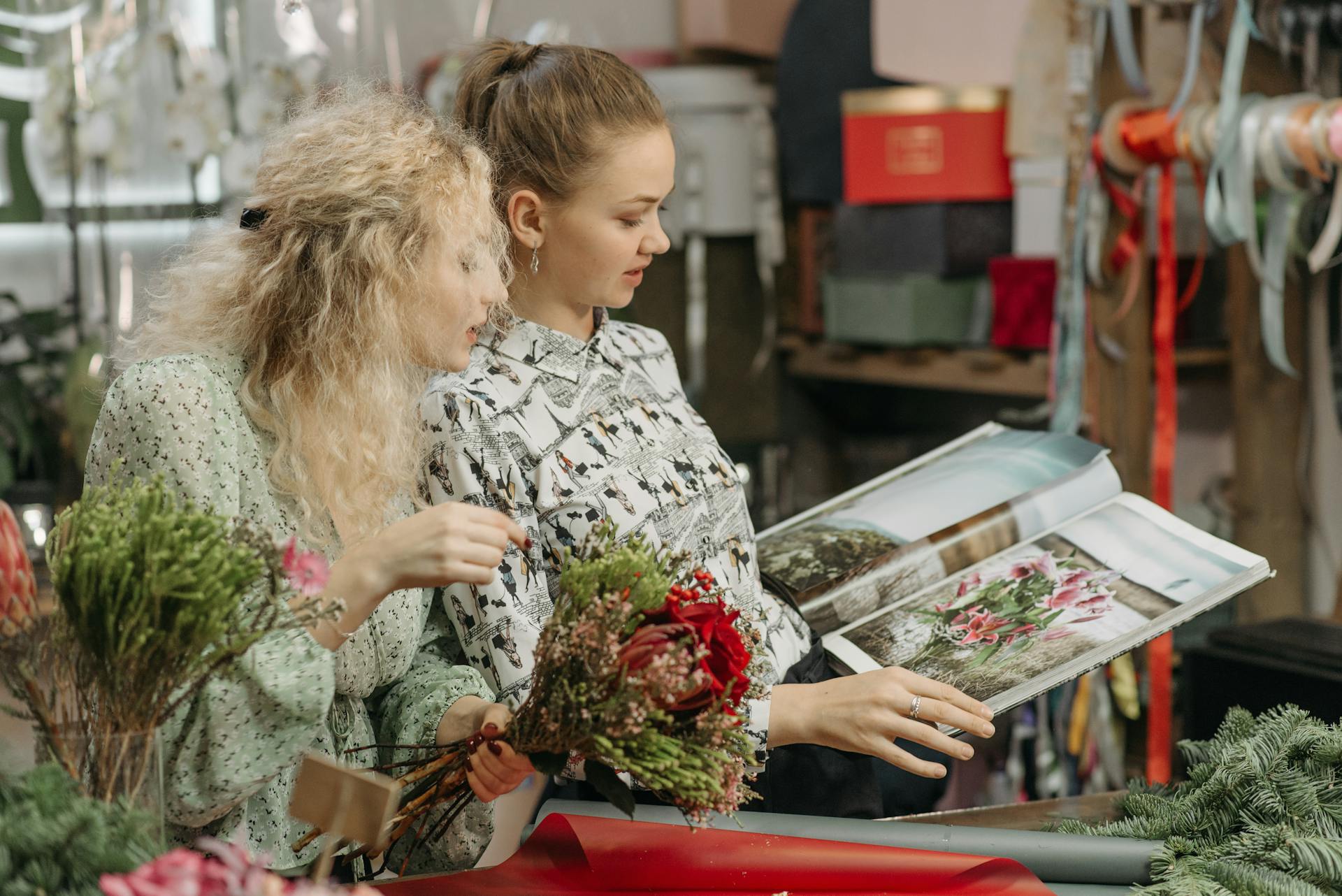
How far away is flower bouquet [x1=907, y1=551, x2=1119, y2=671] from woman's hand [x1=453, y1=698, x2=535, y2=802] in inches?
13.7

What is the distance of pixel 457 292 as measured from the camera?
956mm

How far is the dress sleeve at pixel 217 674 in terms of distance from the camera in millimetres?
809

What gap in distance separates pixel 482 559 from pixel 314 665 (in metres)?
0.13

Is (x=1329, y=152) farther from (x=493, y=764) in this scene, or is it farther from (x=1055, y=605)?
(x=493, y=764)

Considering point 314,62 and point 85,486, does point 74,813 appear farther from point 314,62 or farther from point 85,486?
point 314,62

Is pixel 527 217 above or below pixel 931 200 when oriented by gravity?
above

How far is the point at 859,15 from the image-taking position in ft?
8.34

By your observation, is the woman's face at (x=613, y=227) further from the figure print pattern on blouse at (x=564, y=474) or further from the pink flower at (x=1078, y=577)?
the pink flower at (x=1078, y=577)

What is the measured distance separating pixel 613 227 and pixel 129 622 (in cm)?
59

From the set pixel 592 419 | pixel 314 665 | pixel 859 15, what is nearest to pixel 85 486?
pixel 314 665

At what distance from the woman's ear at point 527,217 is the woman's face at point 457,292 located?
0.14 m

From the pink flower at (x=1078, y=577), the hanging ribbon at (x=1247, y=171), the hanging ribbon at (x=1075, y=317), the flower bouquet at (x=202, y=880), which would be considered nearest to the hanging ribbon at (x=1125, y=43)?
the hanging ribbon at (x=1075, y=317)

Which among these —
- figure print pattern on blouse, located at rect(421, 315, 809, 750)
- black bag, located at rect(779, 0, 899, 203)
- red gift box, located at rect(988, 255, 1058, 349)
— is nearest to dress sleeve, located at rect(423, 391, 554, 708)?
figure print pattern on blouse, located at rect(421, 315, 809, 750)

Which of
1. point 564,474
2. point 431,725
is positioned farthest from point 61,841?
point 564,474
